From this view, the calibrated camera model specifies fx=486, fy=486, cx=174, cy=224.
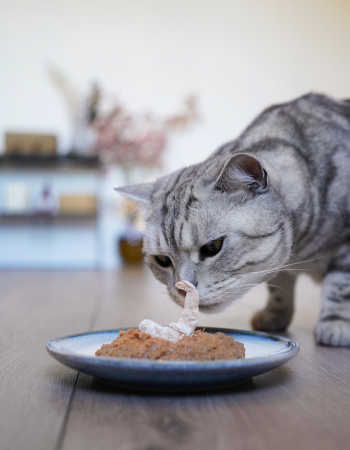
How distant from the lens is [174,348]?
2.28 ft

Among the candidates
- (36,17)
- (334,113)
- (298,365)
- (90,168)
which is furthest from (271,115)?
(36,17)

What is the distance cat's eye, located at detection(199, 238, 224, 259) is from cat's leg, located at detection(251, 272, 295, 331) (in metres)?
0.50

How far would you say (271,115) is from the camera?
134 cm

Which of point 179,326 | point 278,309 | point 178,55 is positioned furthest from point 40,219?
point 179,326

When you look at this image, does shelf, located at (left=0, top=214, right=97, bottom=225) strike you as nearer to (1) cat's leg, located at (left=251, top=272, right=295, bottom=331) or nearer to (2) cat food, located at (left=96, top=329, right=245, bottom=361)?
(1) cat's leg, located at (left=251, top=272, right=295, bottom=331)

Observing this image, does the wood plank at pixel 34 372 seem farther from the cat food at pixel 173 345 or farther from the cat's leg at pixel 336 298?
the cat's leg at pixel 336 298

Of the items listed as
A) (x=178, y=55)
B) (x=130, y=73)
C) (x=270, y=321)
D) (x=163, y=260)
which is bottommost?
(x=270, y=321)

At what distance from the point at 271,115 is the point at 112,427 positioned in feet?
3.32

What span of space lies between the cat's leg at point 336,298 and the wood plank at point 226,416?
1.01 feet

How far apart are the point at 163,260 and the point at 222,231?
17 cm

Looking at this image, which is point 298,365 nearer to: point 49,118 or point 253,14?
point 49,118

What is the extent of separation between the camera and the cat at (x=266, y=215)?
964 millimetres

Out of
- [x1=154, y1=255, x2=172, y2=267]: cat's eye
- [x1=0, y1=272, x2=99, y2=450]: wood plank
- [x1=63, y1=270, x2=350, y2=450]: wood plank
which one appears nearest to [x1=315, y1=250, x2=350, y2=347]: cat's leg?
[x1=63, y1=270, x2=350, y2=450]: wood plank

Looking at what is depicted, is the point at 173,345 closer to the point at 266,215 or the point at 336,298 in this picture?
the point at 266,215
